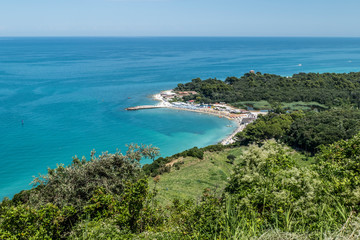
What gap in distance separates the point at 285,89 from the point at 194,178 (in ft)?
180

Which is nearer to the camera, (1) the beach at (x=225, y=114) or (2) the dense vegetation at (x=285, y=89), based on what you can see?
(1) the beach at (x=225, y=114)

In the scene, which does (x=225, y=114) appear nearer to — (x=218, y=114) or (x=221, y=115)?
(x=221, y=115)

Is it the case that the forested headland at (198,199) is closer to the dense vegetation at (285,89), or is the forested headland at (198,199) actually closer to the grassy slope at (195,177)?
the grassy slope at (195,177)

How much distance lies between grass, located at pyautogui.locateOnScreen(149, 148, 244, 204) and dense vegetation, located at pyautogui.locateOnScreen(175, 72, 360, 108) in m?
35.0

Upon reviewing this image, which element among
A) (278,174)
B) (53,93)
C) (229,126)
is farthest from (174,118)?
(278,174)

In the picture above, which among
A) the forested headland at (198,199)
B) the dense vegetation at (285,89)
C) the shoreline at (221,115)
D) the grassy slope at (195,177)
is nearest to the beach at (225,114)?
the shoreline at (221,115)

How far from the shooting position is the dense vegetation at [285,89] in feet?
209

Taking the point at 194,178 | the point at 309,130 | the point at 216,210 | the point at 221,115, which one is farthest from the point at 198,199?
the point at 221,115

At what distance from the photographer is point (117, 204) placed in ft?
34.8

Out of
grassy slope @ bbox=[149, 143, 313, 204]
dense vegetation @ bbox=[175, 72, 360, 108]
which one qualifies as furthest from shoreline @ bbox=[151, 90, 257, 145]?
grassy slope @ bbox=[149, 143, 313, 204]

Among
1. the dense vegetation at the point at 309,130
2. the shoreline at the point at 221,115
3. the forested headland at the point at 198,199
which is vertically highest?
the forested headland at the point at 198,199

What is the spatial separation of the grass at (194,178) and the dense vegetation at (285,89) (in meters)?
35.0

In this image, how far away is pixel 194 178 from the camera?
2772 centimetres

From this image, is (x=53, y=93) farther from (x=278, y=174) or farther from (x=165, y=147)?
(x=278, y=174)
